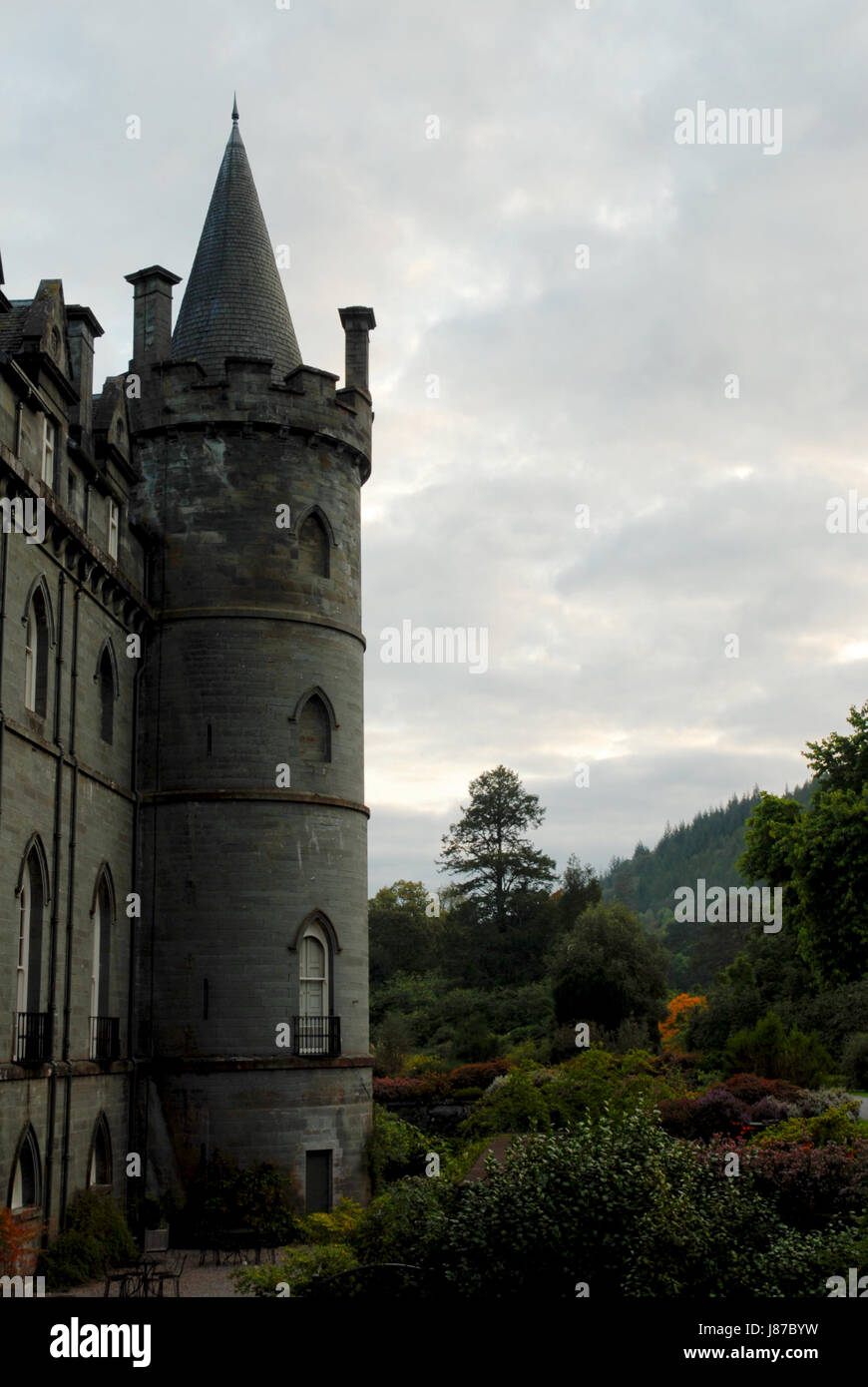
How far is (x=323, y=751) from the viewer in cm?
2653

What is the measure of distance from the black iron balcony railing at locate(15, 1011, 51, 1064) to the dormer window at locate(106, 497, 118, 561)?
8083mm

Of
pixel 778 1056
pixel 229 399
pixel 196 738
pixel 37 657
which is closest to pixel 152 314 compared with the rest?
pixel 229 399

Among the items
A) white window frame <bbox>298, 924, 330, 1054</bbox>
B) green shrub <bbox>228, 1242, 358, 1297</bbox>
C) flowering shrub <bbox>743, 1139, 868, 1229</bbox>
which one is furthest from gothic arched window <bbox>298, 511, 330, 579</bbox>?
green shrub <bbox>228, 1242, 358, 1297</bbox>

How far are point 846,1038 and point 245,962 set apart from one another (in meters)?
18.1

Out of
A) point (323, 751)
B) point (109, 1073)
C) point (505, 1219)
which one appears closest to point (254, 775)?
point (323, 751)

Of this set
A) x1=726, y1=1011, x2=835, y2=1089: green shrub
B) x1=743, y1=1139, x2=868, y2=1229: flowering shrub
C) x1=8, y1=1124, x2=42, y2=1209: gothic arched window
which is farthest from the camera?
x1=726, y1=1011, x2=835, y2=1089: green shrub

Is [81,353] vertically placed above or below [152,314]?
below

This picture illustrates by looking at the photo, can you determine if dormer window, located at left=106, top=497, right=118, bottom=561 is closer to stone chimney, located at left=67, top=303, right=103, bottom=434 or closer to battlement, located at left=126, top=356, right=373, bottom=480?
stone chimney, located at left=67, top=303, right=103, bottom=434

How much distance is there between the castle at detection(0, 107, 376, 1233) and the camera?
815 inches

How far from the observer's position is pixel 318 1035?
25.2 metres

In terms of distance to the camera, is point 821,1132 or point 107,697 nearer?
point 821,1132

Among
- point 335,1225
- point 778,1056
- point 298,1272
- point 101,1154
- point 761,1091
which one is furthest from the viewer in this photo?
point 778,1056

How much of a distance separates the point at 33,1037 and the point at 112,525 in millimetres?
9128

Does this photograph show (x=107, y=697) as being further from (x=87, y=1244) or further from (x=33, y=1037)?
(x=87, y=1244)
